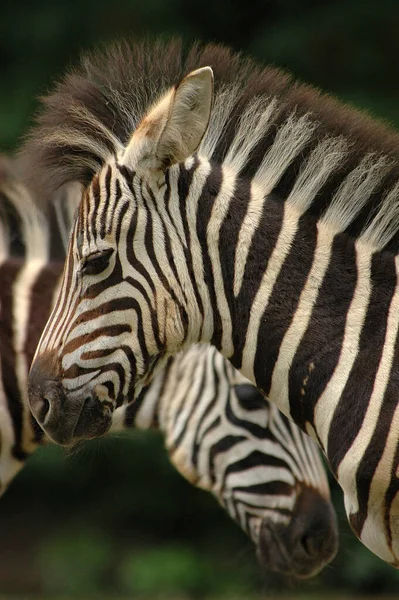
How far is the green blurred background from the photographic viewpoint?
9820 mm

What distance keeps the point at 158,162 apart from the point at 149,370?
0.81m

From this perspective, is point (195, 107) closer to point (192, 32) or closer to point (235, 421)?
point (235, 421)

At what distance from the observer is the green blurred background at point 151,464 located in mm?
9820

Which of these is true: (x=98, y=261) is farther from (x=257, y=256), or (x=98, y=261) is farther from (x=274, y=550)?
(x=274, y=550)

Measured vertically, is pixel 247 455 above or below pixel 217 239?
below

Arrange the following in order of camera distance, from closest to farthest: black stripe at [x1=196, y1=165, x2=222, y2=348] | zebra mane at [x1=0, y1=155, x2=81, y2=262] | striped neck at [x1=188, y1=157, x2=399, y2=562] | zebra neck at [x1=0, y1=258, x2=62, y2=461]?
1. striped neck at [x1=188, y1=157, x2=399, y2=562]
2. black stripe at [x1=196, y1=165, x2=222, y2=348]
3. zebra neck at [x1=0, y1=258, x2=62, y2=461]
4. zebra mane at [x1=0, y1=155, x2=81, y2=262]

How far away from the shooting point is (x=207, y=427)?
5.54 m

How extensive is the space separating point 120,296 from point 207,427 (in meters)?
2.37

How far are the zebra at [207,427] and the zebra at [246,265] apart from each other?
144 cm

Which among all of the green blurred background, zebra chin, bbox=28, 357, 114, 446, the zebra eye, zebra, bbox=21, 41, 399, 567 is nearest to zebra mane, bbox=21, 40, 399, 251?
zebra, bbox=21, 41, 399, 567

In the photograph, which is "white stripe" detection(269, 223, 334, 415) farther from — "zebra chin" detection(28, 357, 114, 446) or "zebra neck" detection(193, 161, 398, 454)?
"zebra chin" detection(28, 357, 114, 446)

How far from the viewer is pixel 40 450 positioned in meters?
9.91

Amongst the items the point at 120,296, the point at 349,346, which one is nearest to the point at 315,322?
the point at 349,346

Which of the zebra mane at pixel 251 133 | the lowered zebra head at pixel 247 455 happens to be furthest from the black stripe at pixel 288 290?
the lowered zebra head at pixel 247 455
